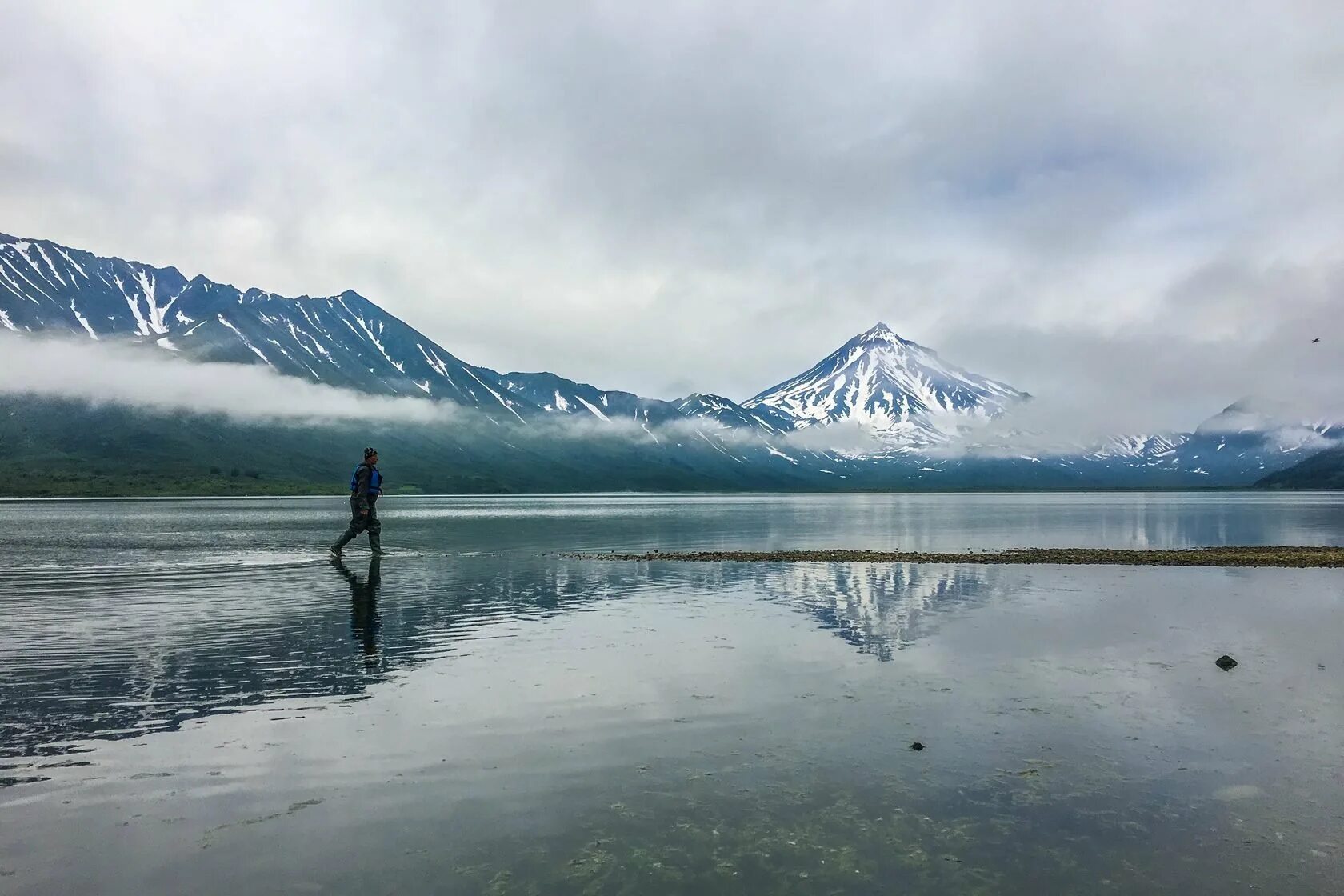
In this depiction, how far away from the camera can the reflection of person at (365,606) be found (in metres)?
22.5

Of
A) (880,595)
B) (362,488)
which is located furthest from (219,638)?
(880,595)

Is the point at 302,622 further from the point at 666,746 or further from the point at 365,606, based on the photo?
the point at 666,746

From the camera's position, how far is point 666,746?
541 inches

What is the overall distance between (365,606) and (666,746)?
61.0 ft

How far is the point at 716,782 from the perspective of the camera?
39.2ft

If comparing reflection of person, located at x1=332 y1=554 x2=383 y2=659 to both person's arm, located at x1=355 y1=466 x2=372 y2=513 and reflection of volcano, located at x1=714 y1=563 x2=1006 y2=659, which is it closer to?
person's arm, located at x1=355 y1=466 x2=372 y2=513

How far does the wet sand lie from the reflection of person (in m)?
13.8

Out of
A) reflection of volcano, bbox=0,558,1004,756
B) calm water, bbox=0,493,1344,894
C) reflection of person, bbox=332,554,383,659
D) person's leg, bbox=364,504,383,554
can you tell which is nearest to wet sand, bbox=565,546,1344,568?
reflection of volcano, bbox=0,558,1004,756

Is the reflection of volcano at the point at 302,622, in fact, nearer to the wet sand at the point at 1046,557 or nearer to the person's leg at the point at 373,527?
the person's leg at the point at 373,527

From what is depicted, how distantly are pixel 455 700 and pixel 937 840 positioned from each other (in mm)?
9954

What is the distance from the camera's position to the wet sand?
47.8m

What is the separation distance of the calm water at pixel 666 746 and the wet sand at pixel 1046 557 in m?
17.5

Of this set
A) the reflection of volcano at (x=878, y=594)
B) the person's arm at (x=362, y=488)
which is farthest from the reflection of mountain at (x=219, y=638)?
the reflection of volcano at (x=878, y=594)

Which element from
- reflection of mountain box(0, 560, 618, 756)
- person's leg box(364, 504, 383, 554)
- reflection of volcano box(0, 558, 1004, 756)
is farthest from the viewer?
person's leg box(364, 504, 383, 554)
